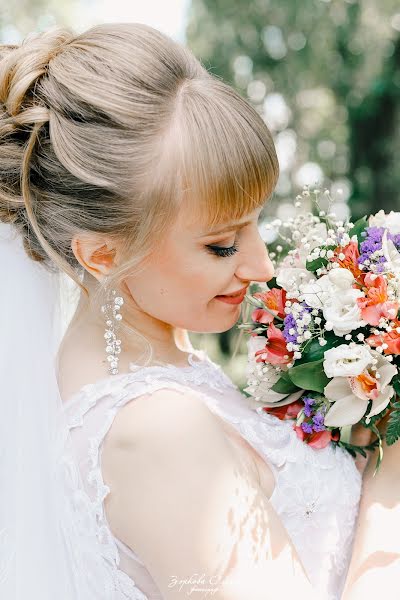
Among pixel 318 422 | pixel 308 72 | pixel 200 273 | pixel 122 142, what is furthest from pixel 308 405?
pixel 308 72

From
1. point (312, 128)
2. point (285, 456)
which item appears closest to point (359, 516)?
point (285, 456)

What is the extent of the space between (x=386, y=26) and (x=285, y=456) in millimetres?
5862

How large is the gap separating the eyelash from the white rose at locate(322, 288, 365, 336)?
0.29 m

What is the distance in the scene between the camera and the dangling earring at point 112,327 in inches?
69.2

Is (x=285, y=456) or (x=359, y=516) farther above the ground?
(x=285, y=456)

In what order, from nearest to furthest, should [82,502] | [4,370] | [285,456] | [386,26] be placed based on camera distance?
1. [82,502]
2. [4,370]
3. [285,456]
4. [386,26]

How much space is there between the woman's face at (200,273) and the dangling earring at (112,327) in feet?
0.16

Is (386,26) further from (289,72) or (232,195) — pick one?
(232,195)

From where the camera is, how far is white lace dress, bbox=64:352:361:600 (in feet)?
5.20

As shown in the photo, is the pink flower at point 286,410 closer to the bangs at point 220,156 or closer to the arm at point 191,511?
the arm at point 191,511

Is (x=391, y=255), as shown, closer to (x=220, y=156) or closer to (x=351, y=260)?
(x=351, y=260)

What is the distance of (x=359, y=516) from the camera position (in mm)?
1837

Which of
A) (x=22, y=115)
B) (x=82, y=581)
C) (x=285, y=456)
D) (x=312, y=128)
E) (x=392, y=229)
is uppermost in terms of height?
(x=22, y=115)

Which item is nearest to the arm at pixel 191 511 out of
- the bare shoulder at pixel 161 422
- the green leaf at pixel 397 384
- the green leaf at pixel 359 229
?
the bare shoulder at pixel 161 422
